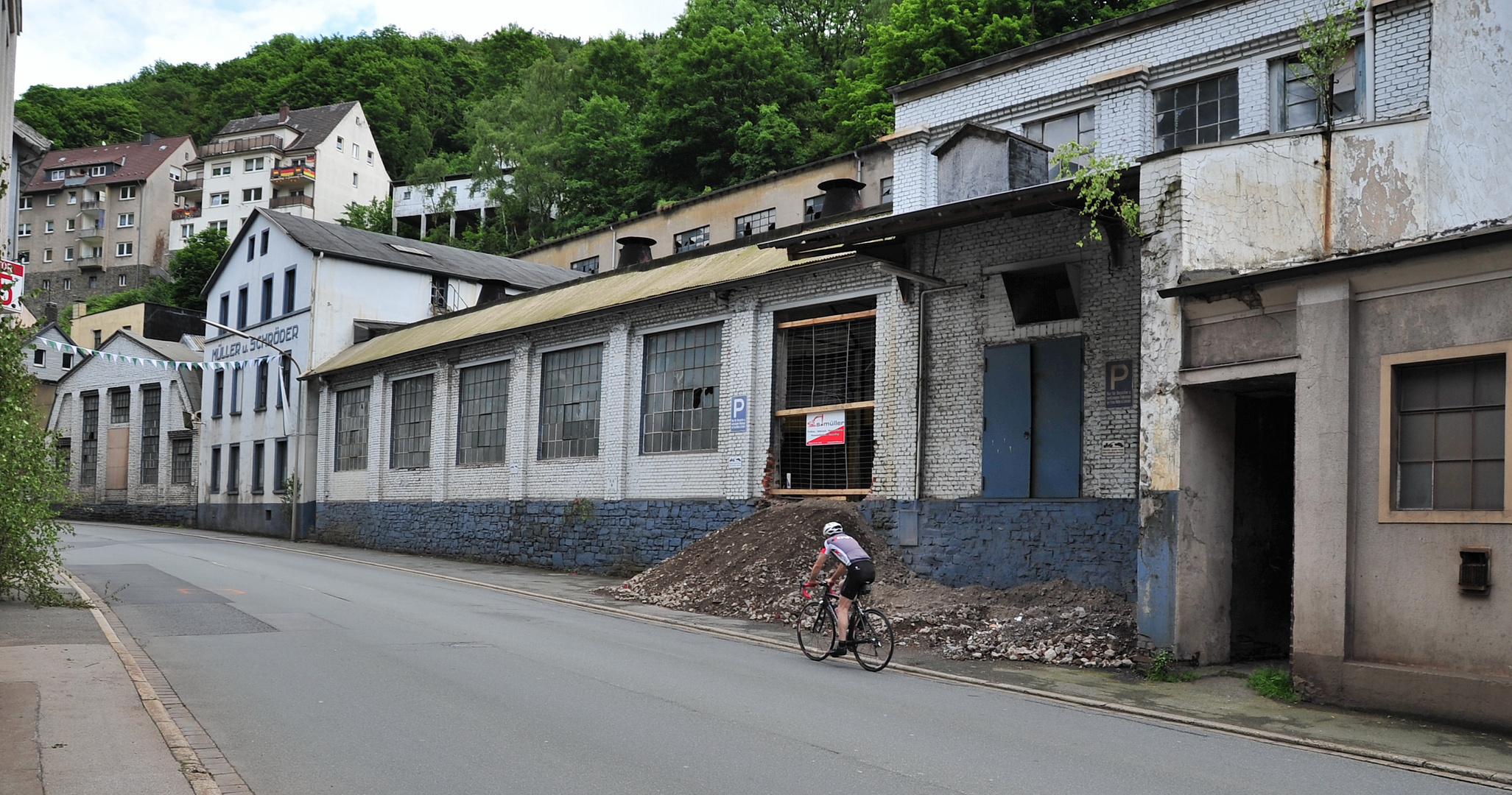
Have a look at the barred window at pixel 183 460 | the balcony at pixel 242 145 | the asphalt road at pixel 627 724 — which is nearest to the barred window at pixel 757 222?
the barred window at pixel 183 460

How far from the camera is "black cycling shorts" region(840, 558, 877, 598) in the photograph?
41.4 feet

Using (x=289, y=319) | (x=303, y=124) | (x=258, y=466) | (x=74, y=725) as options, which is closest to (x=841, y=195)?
(x=289, y=319)

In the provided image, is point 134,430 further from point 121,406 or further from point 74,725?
point 74,725

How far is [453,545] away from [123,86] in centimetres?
9368

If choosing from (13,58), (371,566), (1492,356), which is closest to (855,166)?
(371,566)

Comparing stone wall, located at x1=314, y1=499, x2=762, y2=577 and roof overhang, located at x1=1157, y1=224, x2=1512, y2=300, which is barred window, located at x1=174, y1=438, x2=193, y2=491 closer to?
stone wall, located at x1=314, y1=499, x2=762, y2=577

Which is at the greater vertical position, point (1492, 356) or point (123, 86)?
point (123, 86)

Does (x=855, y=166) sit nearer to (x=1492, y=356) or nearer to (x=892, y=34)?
(x=892, y=34)

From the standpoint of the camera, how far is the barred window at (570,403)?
25.4m

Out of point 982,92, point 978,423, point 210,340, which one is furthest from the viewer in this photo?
point 210,340

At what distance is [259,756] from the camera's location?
7.68 m

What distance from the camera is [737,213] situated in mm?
42781

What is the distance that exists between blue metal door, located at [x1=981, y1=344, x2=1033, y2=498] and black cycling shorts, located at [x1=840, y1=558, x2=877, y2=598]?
4403mm

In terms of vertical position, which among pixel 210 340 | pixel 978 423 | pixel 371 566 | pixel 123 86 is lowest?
pixel 371 566
